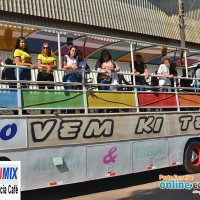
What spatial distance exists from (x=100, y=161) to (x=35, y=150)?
5.53ft

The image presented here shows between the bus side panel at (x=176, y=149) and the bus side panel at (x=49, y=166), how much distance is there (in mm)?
3047

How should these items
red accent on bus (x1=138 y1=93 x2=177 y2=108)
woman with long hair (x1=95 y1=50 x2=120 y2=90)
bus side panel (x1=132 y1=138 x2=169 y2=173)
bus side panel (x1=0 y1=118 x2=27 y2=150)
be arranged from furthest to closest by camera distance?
red accent on bus (x1=138 y1=93 x2=177 y2=108) < woman with long hair (x1=95 y1=50 x2=120 y2=90) < bus side panel (x1=132 y1=138 x2=169 y2=173) < bus side panel (x1=0 y1=118 x2=27 y2=150)

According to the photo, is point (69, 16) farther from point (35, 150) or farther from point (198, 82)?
point (35, 150)

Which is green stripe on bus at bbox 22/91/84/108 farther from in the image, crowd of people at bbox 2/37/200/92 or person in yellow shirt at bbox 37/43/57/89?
person in yellow shirt at bbox 37/43/57/89

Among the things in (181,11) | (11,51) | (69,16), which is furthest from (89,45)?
(181,11)

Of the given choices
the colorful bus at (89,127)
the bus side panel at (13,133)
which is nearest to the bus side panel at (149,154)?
the colorful bus at (89,127)

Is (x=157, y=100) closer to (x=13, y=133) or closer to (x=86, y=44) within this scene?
(x=86, y=44)

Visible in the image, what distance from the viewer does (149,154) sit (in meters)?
9.11

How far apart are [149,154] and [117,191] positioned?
1327 mm

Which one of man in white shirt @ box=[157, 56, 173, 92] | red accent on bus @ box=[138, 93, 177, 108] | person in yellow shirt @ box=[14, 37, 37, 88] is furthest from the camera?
man in white shirt @ box=[157, 56, 173, 92]

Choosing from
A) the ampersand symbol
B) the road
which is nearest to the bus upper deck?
the ampersand symbol

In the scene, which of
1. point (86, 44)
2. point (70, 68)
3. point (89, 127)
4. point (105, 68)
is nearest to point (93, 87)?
point (105, 68)

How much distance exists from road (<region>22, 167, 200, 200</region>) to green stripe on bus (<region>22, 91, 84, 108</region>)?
2.11m

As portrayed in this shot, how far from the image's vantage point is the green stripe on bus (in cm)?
721
